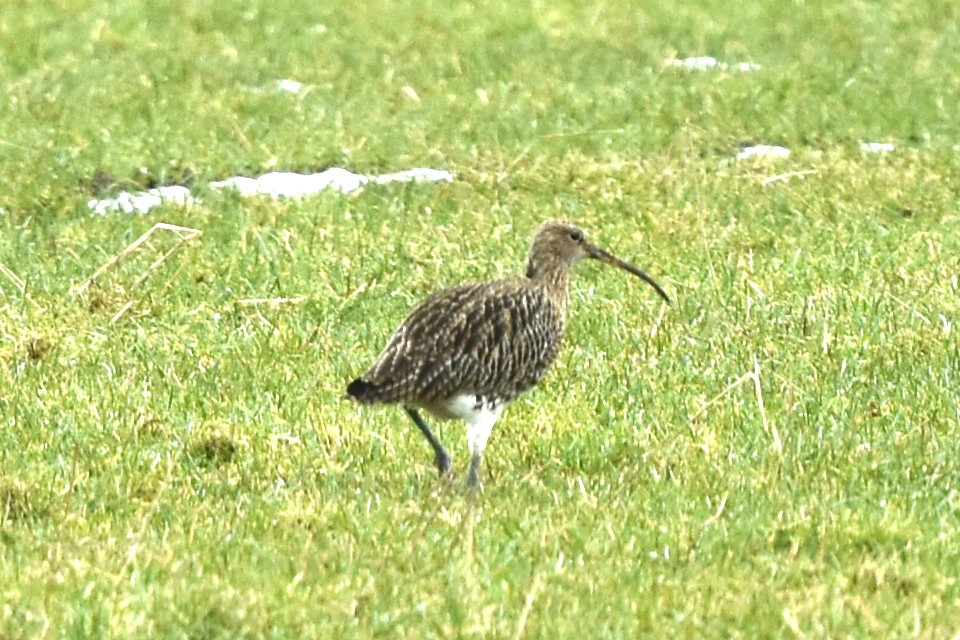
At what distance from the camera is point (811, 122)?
1778cm

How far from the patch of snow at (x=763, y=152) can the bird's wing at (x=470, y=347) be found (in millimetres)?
7253

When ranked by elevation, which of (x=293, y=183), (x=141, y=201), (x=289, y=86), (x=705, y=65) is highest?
(x=141, y=201)

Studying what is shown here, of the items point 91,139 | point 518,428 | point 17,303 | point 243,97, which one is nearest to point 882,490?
point 518,428

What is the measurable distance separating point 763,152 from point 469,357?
27.3 feet

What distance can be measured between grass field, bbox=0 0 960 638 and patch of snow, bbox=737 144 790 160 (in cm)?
19

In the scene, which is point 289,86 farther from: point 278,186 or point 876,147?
point 876,147

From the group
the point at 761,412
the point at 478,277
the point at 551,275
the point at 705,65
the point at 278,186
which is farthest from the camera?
the point at 705,65

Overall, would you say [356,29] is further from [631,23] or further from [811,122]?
[811,122]

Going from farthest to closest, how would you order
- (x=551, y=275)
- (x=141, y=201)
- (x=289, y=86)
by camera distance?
(x=289, y=86), (x=141, y=201), (x=551, y=275)

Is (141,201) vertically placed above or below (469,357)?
below

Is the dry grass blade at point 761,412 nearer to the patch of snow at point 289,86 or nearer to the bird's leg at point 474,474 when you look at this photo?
the bird's leg at point 474,474

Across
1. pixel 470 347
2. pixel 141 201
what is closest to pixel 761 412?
pixel 470 347

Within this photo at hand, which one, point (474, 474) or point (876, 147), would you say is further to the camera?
point (876, 147)

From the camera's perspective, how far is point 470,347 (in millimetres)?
9016
